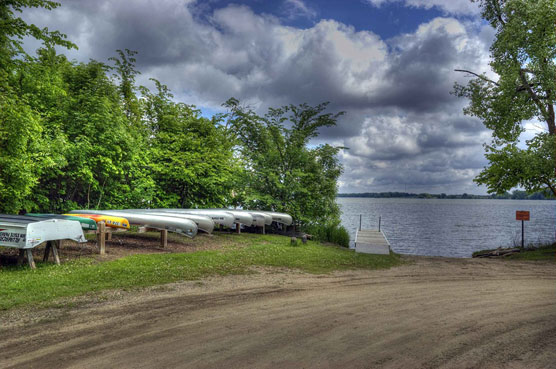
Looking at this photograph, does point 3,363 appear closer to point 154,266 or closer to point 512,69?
point 154,266

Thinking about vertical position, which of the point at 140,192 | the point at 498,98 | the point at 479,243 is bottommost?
the point at 479,243

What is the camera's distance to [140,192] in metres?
17.1

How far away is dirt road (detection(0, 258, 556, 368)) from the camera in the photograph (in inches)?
158

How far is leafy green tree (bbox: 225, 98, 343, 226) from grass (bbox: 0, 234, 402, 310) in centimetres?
658

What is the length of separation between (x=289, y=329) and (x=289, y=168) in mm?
16613

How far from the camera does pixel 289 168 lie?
69.6 feet

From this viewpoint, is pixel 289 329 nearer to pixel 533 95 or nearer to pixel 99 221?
pixel 99 221

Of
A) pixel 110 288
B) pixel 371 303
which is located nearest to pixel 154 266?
pixel 110 288

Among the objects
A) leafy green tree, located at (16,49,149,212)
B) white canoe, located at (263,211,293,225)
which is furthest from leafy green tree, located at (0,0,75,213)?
white canoe, located at (263,211,293,225)

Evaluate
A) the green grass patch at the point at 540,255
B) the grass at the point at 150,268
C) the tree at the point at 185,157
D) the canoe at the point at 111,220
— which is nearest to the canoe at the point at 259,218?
the tree at the point at 185,157

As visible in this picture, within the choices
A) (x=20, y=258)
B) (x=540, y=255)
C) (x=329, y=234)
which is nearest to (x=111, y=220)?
(x=20, y=258)

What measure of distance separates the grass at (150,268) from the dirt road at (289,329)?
0.81 meters

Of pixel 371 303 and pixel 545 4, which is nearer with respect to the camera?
pixel 371 303

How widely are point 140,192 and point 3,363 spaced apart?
45.9 ft
